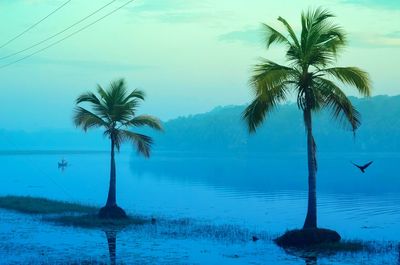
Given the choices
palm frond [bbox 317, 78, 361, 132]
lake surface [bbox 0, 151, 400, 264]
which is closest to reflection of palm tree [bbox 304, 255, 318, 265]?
lake surface [bbox 0, 151, 400, 264]

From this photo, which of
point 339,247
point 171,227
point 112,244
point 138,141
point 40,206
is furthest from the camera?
point 40,206

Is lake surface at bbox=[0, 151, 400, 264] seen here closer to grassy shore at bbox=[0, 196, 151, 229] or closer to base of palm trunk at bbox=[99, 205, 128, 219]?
grassy shore at bbox=[0, 196, 151, 229]

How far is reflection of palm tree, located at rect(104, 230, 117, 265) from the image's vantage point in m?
25.0

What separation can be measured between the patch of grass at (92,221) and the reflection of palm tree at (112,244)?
224cm

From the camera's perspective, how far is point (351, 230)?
43.2 metres

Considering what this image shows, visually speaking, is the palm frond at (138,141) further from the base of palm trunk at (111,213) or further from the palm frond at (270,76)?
the palm frond at (270,76)

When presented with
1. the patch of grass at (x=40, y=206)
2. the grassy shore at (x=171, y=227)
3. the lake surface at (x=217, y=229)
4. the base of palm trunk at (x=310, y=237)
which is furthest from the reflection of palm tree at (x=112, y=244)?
the patch of grass at (x=40, y=206)

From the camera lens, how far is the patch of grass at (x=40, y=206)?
44656mm

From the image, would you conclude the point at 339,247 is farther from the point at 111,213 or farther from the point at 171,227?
the point at 111,213

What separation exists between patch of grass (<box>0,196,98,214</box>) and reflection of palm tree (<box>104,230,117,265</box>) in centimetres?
1075

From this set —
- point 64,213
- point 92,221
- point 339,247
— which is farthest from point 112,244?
point 64,213

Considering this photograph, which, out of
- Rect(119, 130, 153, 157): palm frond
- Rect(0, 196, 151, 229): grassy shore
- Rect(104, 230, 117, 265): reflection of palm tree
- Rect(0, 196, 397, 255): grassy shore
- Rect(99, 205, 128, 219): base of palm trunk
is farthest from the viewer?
Rect(119, 130, 153, 157): palm frond

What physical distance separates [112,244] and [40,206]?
20714mm

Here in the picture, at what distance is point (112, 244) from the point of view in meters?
29.2
